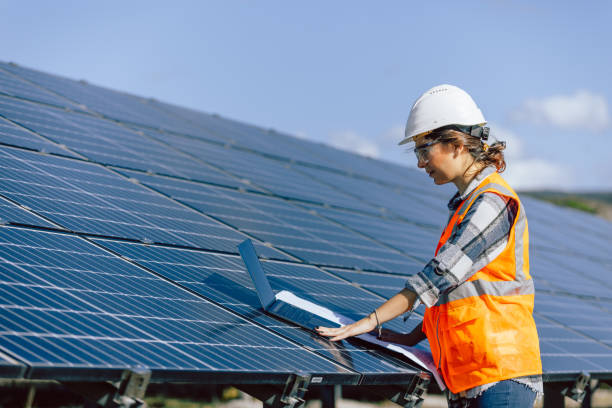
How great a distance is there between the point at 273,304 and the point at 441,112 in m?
2.24

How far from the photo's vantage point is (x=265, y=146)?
1728cm

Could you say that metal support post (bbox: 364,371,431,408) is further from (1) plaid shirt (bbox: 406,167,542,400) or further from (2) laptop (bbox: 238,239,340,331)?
(1) plaid shirt (bbox: 406,167,542,400)

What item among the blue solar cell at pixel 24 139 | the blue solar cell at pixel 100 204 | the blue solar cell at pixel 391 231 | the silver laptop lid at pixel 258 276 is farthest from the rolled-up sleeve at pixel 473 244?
the blue solar cell at pixel 24 139

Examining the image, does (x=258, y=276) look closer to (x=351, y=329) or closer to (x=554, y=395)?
(x=351, y=329)

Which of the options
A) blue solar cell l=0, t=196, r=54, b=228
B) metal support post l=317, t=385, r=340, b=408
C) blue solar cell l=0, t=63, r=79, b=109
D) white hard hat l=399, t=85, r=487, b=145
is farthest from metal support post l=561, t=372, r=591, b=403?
blue solar cell l=0, t=63, r=79, b=109

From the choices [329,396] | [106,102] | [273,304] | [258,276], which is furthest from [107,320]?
[106,102]

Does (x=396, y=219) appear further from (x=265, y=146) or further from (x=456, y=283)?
(x=456, y=283)

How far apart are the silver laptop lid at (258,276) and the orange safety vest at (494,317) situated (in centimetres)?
166

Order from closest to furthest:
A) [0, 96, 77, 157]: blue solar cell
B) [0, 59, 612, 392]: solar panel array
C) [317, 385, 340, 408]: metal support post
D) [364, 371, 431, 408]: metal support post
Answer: [0, 59, 612, 392]: solar panel array, [364, 371, 431, 408]: metal support post, [0, 96, 77, 157]: blue solar cell, [317, 385, 340, 408]: metal support post

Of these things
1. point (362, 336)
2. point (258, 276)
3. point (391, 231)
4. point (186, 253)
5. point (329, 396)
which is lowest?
point (329, 396)

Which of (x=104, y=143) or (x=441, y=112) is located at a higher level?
(x=104, y=143)

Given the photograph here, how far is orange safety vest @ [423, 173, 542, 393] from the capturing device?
16.7 feet

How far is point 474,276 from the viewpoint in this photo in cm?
519

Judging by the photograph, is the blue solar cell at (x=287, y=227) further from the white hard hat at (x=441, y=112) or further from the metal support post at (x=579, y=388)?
the white hard hat at (x=441, y=112)
